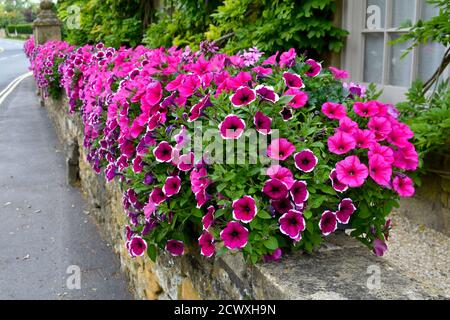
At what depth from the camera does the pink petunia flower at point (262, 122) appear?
194 cm

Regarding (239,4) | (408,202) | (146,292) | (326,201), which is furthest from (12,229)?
(326,201)

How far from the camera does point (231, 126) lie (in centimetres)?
194

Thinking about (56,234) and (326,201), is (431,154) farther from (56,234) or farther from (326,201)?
(56,234)

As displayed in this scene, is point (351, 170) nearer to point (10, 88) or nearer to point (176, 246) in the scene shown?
point (176, 246)

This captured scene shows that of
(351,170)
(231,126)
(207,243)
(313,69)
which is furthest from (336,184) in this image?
(313,69)

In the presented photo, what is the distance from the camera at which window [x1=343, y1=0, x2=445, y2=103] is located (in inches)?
159

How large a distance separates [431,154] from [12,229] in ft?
11.7

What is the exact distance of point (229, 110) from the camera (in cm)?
205

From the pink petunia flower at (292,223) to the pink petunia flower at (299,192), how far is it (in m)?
0.04

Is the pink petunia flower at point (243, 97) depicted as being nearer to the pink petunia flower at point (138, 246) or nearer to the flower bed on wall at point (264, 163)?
the flower bed on wall at point (264, 163)

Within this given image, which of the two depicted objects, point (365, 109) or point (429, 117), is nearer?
point (365, 109)

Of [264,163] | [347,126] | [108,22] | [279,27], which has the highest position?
[108,22]

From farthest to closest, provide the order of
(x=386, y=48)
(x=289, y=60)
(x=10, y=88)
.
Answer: (x=10, y=88)
(x=386, y=48)
(x=289, y=60)

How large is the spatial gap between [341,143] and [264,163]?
0.28m
